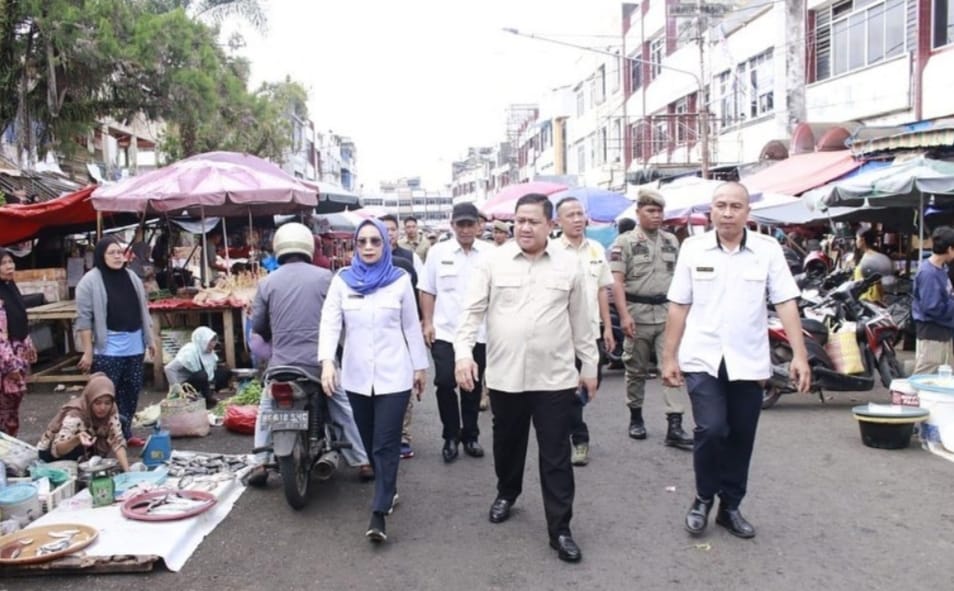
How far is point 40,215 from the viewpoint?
436 inches

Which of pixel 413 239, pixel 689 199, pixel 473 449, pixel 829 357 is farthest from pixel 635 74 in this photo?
pixel 473 449

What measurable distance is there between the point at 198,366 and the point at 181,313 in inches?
59.5

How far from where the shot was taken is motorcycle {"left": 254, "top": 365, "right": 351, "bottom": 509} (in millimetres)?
5066

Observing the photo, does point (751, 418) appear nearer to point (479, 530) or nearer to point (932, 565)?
point (932, 565)

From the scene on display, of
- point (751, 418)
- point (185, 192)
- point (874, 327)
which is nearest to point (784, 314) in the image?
point (751, 418)

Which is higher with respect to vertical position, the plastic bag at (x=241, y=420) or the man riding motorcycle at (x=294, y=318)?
the man riding motorcycle at (x=294, y=318)

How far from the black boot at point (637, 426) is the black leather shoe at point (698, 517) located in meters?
2.27

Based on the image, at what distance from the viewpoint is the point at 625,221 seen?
33.5 feet

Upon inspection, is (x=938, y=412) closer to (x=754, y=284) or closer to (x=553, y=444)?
(x=754, y=284)

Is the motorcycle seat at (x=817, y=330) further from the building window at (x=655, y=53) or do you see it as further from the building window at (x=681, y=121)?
the building window at (x=655, y=53)

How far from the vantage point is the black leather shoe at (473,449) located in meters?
6.50

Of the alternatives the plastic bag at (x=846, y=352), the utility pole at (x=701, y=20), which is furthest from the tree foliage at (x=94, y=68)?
the utility pole at (x=701, y=20)

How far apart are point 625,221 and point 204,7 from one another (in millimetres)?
15571

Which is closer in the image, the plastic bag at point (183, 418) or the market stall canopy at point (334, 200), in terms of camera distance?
the plastic bag at point (183, 418)
